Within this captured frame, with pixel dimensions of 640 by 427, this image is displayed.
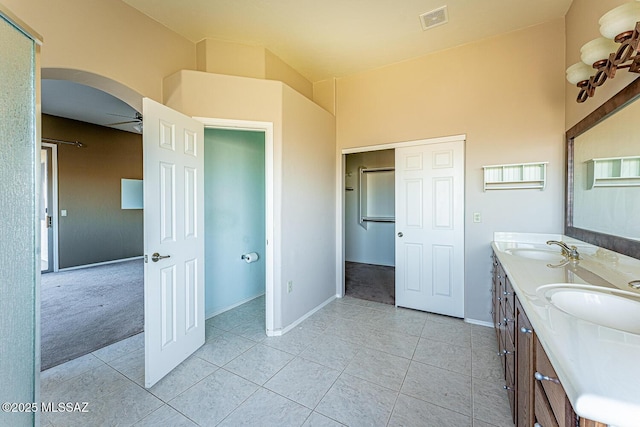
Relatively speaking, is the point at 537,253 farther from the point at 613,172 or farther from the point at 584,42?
the point at 584,42

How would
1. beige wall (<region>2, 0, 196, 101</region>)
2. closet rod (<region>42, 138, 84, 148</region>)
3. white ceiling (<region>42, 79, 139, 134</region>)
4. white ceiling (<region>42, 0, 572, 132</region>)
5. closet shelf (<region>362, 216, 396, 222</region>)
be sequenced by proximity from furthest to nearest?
closet shelf (<region>362, 216, 396, 222</region>), closet rod (<region>42, 138, 84, 148</region>), white ceiling (<region>42, 79, 139, 134</region>), white ceiling (<region>42, 0, 572, 132</region>), beige wall (<region>2, 0, 196, 101</region>)

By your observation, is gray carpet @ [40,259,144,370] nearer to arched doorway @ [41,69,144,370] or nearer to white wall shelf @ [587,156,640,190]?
arched doorway @ [41,69,144,370]

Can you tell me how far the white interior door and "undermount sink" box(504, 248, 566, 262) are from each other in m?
0.70

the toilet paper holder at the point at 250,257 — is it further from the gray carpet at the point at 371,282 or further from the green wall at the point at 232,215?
the gray carpet at the point at 371,282

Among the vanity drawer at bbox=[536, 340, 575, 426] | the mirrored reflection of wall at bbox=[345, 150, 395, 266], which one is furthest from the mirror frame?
the mirrored reflection of wall at bbox=[345, 150, 395, 266]

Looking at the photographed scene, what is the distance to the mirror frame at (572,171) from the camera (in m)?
1.40

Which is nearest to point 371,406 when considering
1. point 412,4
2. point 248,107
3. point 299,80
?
point 248,107

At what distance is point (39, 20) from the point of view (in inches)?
67.1

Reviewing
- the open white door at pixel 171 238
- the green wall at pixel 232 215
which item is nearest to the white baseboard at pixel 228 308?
A: the green wall at pixel 232 215

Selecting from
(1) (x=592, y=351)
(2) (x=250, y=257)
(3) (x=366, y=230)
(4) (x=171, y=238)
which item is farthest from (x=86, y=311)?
(3) (x=366, y=230)

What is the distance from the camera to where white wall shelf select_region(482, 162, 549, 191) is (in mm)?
2457

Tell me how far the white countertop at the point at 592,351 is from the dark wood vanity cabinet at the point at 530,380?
8cm

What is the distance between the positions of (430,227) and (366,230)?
266cm

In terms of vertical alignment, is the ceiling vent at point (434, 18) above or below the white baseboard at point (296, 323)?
above
